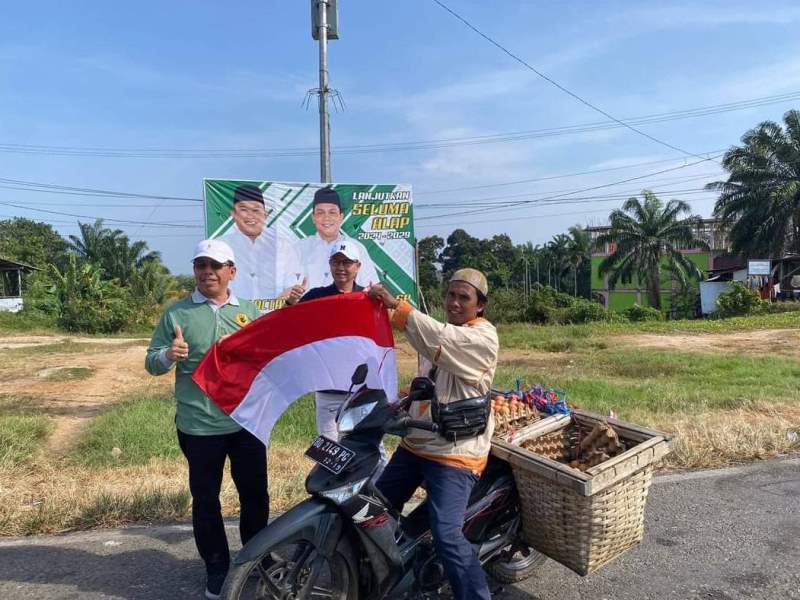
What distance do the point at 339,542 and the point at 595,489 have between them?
3.77 ft

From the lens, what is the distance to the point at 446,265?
69.1m

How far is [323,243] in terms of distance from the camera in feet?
22.4

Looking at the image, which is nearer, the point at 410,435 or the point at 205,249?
the point at 410,435

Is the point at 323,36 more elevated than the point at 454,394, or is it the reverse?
the point at 323,36

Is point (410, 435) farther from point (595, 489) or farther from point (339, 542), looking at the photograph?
point (595, 489)

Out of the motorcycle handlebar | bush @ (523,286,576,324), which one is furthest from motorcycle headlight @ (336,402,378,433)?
bush @ (523,286,576,324)

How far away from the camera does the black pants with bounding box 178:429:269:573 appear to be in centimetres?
319

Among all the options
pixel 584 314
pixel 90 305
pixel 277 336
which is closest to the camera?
pixel 277 336

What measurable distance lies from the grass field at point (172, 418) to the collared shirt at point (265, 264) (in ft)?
5.21

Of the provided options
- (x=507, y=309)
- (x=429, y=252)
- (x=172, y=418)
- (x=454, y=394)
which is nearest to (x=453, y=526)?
(x=454, y=394)

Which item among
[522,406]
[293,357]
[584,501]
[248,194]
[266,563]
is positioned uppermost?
[248,194]

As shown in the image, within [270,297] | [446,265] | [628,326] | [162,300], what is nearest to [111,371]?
[270,297]

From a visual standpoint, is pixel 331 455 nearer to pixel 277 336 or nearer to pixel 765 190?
pixel 277 336

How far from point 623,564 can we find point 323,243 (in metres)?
4.43
